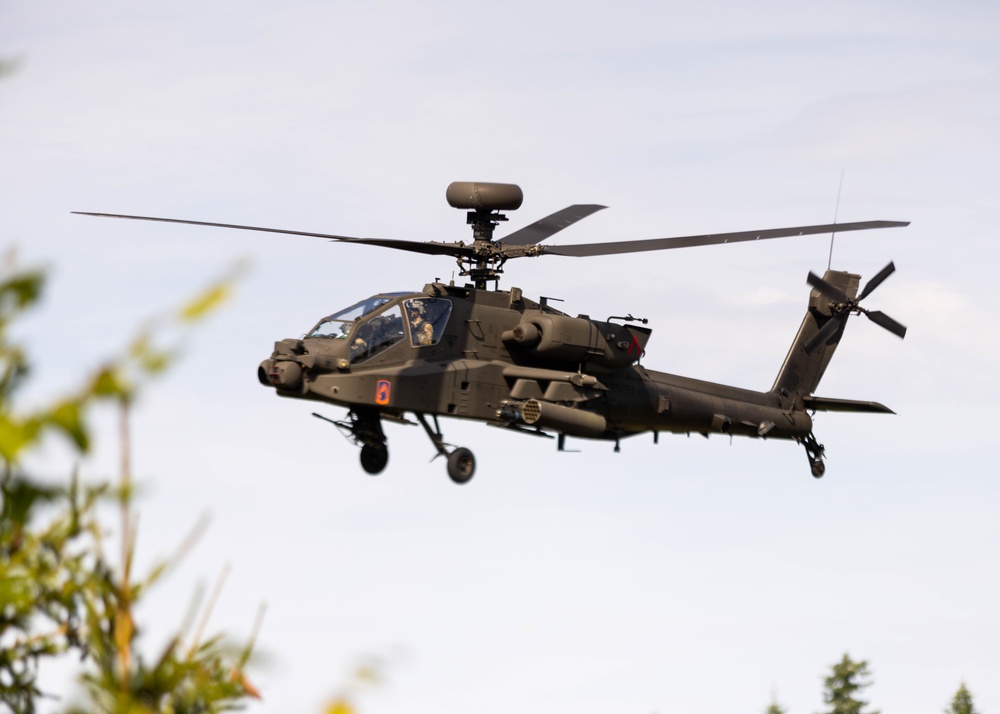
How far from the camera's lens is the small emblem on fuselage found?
2206 centimetres

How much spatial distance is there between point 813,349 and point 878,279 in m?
2.11

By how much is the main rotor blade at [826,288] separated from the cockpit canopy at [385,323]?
9.77 metres

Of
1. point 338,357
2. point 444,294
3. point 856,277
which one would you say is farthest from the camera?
point 856,277

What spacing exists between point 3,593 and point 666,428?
21.6 meters

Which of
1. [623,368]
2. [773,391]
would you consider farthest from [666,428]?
[773,391]

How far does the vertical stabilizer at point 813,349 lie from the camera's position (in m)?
29.2

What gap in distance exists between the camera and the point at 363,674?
4602 millimetres

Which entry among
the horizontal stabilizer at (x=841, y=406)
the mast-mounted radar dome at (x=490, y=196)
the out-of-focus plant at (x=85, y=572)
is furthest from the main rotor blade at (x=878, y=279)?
the out-of-focus plant at (x=85, y=572)

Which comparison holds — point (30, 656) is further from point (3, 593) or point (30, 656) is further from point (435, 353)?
point (435, 353)

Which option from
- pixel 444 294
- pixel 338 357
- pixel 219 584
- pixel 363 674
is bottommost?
pixel 363 674

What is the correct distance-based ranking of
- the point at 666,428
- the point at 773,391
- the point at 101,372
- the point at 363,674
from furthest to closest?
the point at 773,391, the point at 666,428, the point at 363,674, the point at 101,372

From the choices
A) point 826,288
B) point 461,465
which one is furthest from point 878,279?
point 461,465

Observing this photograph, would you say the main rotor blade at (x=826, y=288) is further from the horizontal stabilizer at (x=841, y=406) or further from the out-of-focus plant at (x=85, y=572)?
the out-of-focus plant at (x=85, y=572)

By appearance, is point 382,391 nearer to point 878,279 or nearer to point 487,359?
point 487,359
